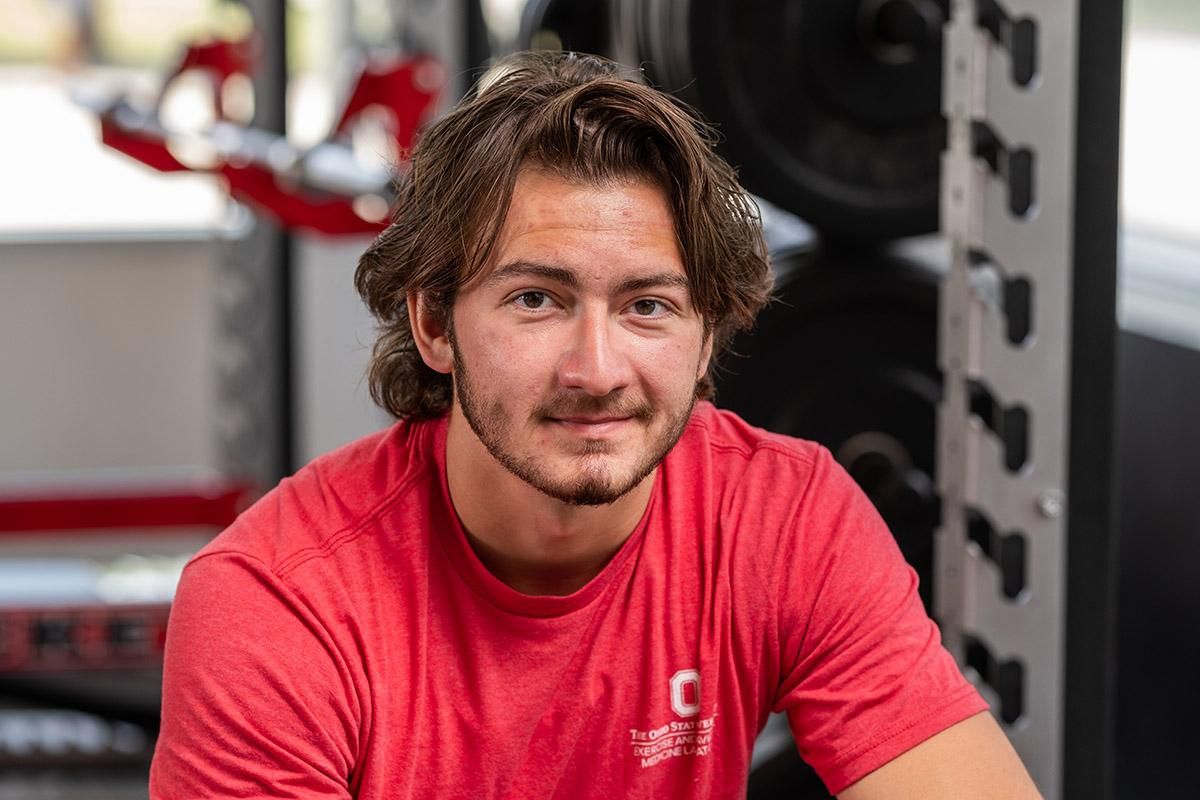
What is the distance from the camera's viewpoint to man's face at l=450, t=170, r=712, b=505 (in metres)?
1.04

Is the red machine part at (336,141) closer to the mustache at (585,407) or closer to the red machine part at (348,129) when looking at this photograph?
the red machine part at (348,129)

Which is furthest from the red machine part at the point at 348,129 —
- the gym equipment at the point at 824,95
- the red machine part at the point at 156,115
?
the gym equipment at the point at 824,95

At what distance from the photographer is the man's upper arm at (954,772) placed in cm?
112

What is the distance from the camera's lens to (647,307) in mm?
1075

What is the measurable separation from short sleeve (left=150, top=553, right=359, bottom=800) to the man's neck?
6.4 inches

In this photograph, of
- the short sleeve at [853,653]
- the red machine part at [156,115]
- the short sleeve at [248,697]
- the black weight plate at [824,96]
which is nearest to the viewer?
the short sleeve at [248,697]

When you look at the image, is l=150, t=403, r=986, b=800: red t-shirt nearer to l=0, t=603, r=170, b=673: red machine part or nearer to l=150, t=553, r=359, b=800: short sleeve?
l=150, t=553, r=359, b=800: short sleeve

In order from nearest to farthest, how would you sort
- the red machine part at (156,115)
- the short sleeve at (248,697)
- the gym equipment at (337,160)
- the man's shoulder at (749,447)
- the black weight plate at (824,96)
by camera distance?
the short sleeve at (248,697), the man's shoulder at (749,447), the black weight plate at (824,96), the gym equipment at (337,160), the red machine part at (156,115)

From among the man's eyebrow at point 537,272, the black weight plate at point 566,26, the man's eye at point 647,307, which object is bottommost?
the man's eye at point 647,307

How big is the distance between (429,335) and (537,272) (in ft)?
0.55


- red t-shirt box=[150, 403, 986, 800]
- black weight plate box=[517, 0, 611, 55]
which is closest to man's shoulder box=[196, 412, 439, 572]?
red t-shirt box=[150, 403, 986, 800]

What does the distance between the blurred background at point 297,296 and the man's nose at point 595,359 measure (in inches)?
15.6

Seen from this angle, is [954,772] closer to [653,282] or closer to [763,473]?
[763,473]

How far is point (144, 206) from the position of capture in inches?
168
